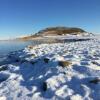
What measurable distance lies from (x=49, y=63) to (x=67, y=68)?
1.49 m

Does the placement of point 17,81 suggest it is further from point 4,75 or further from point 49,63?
point 49,63

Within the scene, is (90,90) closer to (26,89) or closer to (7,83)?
(26,89)

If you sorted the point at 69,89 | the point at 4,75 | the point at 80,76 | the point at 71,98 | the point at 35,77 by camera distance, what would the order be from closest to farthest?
the point at 71,98 → the point at 69,89 → the point at 80,76 → the point at 35,77 → the point at 4,75

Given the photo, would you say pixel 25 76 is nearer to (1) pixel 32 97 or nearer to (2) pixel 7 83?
(2) pixel 7 83

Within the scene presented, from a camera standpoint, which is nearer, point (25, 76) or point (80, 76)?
point (80, 76)

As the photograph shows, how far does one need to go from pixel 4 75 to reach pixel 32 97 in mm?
3411

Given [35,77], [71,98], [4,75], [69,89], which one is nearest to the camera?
[71,98]

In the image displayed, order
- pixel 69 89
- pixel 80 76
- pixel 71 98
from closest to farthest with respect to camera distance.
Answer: pixel 71 98 < pixel 69 89 < pixel 80 76

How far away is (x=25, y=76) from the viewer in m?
10.6

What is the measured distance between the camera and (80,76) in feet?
30.7

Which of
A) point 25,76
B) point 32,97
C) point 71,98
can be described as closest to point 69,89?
point 71,98

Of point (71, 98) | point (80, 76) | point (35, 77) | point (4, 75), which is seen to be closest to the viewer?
point (71, 98)

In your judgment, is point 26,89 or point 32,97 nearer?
point 32,97

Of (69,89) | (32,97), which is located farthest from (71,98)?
(32,97)
